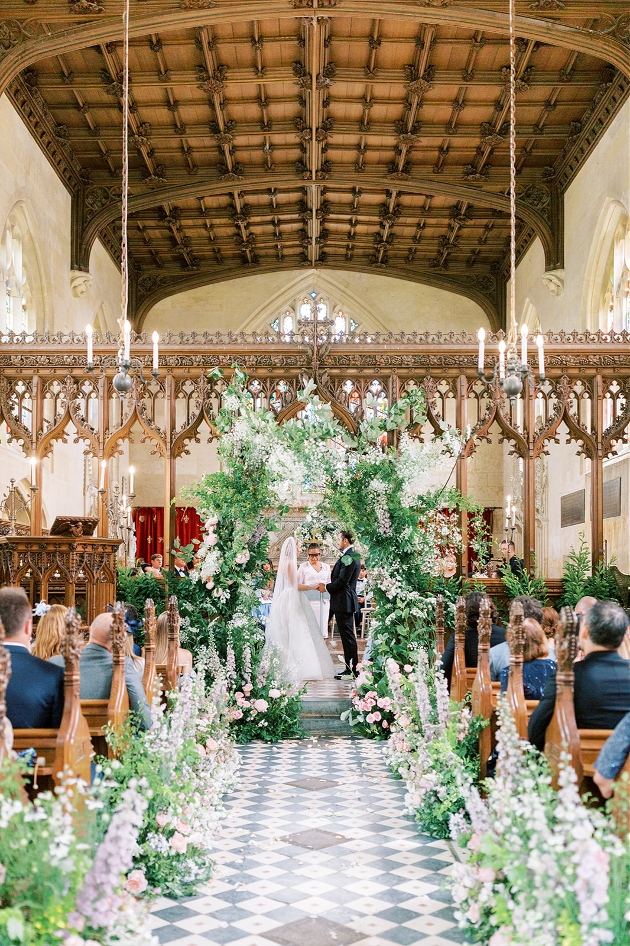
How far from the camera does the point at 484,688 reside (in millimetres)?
4984

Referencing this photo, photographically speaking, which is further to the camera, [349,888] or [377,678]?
[377,678]

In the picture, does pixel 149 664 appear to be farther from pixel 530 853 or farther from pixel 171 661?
pixel 530 853

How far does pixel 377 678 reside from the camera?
8.20 meters

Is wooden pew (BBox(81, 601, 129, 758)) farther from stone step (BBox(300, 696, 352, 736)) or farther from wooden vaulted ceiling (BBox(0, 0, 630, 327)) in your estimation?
wooden vaulted ceiling (BBox(0, 0, 630, 327))

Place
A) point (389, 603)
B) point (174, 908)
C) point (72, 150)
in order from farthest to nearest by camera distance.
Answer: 1. point (72, 150)
2. point (389, 603)
3. point (174, 908)

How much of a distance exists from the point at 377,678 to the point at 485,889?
485cm

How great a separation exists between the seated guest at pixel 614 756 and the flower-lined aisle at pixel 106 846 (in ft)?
4.95

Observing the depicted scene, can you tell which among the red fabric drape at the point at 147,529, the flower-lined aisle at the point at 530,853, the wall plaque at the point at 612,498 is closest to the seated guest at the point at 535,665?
the flower-lined aisle at the point at 530,853

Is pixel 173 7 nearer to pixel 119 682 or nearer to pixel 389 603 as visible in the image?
pixel 389 603

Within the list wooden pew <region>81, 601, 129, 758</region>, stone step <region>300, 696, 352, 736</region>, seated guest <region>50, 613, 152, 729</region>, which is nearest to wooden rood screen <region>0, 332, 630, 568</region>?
stone step <region>300, 696, 352, 736</region>

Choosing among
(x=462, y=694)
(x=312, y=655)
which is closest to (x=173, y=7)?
(x=312, y=655)

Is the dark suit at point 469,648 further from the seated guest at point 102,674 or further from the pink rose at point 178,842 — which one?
the pink rose at point 178,842

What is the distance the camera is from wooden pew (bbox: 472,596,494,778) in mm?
4871

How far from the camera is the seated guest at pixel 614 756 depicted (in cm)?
308
